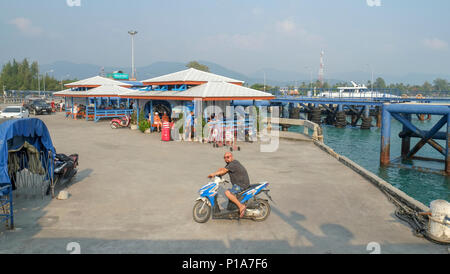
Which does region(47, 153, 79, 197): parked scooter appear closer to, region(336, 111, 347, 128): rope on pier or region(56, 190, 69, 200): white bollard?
region(56, 190, 69, 200): white bollard

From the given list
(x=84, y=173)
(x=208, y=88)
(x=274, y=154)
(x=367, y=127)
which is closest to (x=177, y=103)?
(x=208, y=88)

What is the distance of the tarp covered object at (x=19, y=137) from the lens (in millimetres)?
7453

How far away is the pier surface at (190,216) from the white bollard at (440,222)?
220 mm

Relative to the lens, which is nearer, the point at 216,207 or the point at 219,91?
the point at 216,207

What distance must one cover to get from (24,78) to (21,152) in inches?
4726

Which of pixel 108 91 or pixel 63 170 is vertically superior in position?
pixel 108 91

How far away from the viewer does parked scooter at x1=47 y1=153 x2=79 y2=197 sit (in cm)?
1013

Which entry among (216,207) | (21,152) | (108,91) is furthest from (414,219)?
(108,91)

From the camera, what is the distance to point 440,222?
6.87 meters

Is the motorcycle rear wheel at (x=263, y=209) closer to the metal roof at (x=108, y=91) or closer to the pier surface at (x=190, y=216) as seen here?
the pier surface at (x=190, y=216)

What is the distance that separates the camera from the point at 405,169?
64.2 feet

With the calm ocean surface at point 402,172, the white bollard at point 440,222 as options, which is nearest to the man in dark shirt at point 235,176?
the white bollard at point 440,222

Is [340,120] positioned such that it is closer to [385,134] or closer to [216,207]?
[385,134]
